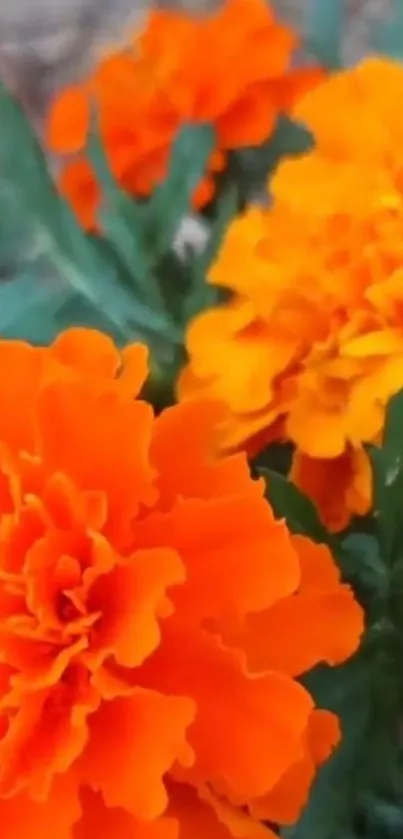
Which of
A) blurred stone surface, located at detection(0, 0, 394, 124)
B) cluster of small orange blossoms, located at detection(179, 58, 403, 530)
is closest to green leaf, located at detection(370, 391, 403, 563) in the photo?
Answer: cluster of small orange blossoms, located at detection(179, 58, 403, 530)

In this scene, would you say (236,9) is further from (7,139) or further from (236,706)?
(236,706)

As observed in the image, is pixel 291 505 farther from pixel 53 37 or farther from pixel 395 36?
pixel 53 37

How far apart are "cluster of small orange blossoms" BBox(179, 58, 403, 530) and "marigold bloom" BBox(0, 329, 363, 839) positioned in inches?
1.9

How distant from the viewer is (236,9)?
41 centimetres

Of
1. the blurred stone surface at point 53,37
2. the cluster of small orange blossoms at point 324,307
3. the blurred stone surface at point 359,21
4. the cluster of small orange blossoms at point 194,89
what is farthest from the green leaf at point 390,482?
the blurred stone surface at point 53,37

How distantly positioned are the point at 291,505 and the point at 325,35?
0.22 meters

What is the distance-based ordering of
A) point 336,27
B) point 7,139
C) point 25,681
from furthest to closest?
1. point 336,27
2. point 7,139
3. point 25,681

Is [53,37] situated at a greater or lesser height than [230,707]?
lesser

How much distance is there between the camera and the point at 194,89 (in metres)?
0.39

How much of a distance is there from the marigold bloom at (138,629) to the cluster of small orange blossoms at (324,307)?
48 millimetres

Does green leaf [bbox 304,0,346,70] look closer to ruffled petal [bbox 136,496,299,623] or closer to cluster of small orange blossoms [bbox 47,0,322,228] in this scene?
cluster of small orange blossoms [bbox 47,0,322,228]

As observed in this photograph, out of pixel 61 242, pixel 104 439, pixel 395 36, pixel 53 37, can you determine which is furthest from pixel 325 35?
pixel 53 37

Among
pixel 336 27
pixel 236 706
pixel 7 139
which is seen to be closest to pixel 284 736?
pixel 236 706

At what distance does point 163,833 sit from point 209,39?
242mm
